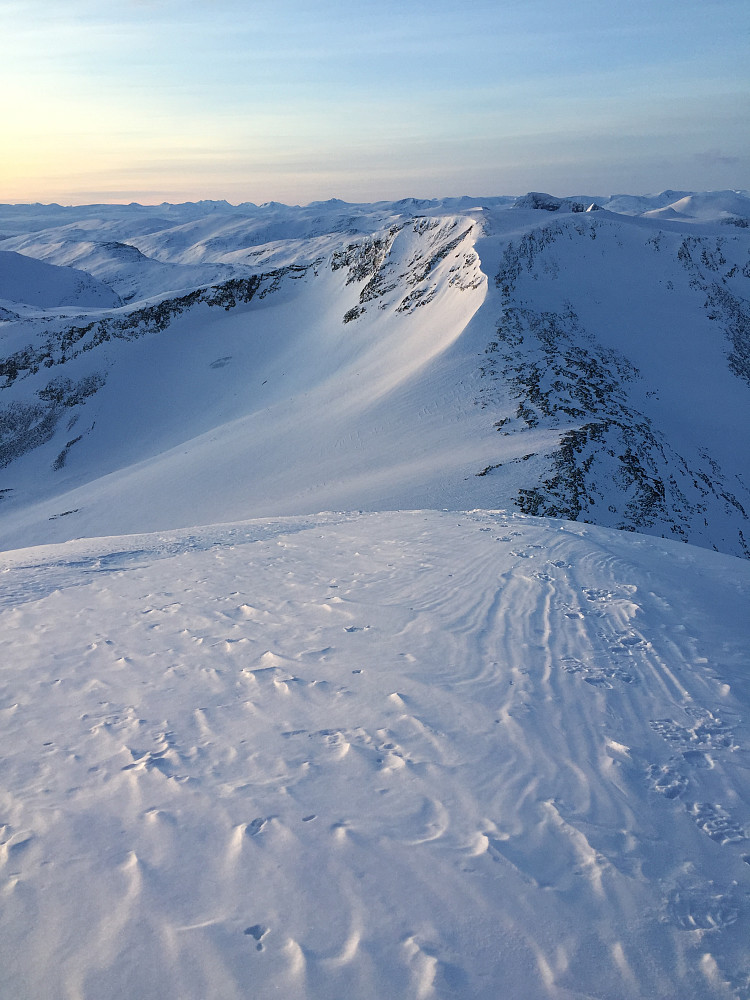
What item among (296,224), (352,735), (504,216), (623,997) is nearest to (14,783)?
(352,735)

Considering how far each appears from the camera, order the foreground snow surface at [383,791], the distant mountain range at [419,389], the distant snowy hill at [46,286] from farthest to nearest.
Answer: the distant snowy hill at [46,286] → the distant mountain range at [419,389] → the foreground snow surface at [383,791]

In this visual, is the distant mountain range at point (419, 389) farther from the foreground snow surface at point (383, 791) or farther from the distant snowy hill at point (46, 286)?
the distant snowy hill at point (46, 286)

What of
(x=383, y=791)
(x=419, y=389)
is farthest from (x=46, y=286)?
(x=383, y=791)

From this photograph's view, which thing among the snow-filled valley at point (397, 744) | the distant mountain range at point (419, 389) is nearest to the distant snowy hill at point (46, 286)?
the distant mountain range at point (419, 389)

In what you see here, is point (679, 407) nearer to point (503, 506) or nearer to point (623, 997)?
point (503, 506)

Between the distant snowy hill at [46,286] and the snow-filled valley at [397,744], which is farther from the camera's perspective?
the distant snowy hill at [46,286]

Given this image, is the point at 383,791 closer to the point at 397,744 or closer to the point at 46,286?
the point at 397,744
